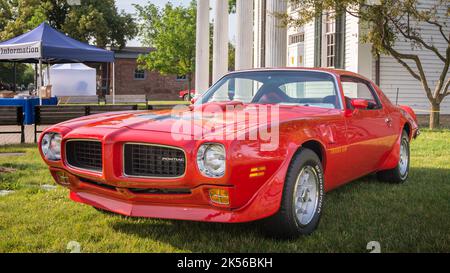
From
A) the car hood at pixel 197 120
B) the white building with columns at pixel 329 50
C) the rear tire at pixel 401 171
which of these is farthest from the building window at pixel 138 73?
the car hood at pixel 197 120

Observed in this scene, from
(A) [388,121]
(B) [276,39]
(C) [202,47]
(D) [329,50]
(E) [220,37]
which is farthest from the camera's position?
(D) [329,50]

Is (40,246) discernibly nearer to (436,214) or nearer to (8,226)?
(8,226)

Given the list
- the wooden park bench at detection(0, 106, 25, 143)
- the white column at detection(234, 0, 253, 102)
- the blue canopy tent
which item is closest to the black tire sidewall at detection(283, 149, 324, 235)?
the wooden park bench at detection(0, 106, 25, 143)

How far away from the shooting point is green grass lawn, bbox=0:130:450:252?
3430mm

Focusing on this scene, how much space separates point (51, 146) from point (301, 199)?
204 cm

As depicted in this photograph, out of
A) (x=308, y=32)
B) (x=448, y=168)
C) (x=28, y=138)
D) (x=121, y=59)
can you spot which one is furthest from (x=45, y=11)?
(x=448, y=168)

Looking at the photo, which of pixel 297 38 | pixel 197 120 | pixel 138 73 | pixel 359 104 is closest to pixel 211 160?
pixel 197 120

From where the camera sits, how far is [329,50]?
16.7m

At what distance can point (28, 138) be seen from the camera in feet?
35.8

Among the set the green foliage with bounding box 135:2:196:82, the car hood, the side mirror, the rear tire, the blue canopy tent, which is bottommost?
the rear tire

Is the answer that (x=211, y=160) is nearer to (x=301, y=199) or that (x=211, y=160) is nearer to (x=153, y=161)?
(x=153, y=161)

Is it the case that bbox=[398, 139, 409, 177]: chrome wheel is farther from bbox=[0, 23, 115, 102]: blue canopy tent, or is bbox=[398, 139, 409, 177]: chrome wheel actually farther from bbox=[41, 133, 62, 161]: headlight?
bbox=[0, 23, 115, 102]: blue canopy tent

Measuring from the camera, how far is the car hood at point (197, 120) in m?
A: 3.32

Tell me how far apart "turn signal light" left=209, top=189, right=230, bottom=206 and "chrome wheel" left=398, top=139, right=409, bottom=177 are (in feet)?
11.0
